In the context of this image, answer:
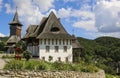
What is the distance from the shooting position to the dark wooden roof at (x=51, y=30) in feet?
173

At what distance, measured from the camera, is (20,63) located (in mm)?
28156

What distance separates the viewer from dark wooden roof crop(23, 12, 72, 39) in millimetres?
52781

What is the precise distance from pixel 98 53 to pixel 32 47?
192 ft

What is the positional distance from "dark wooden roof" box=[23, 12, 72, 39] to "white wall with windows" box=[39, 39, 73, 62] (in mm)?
970

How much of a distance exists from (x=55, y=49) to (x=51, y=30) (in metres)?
3.53

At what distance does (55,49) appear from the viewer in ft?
176

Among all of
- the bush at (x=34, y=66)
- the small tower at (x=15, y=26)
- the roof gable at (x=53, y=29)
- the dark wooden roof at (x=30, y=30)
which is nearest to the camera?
the bush at (x=34, y=66)

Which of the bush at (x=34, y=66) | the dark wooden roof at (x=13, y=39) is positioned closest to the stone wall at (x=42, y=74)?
the bush at (x=34, y=66)

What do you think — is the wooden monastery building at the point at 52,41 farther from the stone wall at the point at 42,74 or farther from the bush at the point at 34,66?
the stone wall at the point at 42,74

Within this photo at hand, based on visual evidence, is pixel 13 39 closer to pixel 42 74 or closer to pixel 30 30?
pixel 30 30

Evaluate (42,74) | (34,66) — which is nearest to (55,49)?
(34,66)

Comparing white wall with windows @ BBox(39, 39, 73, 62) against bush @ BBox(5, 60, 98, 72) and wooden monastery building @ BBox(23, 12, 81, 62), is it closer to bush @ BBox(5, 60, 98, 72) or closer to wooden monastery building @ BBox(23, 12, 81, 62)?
wooden monastery building @ BBox(23, 12, 81, 62)

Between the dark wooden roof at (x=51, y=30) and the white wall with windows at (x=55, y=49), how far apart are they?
38.2 inches

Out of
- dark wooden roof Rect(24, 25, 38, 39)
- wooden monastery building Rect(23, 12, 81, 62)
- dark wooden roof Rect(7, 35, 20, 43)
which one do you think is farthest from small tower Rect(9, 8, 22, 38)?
wooden monastery building Rect(23, 12, 81, 62)
